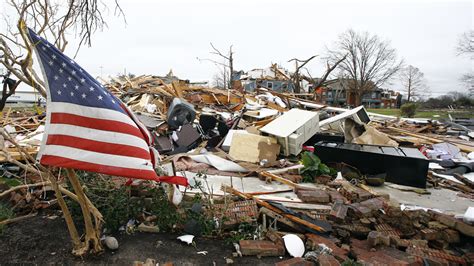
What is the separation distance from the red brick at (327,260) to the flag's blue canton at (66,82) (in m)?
2.56

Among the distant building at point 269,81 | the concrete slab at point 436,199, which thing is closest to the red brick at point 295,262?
the concrete slab at point 436,199

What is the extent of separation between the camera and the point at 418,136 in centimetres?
1088

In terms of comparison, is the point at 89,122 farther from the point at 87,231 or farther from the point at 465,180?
the point at 465,180

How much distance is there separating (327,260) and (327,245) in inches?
18.0

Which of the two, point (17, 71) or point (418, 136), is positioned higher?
point (17, 71)

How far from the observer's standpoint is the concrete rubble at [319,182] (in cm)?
383

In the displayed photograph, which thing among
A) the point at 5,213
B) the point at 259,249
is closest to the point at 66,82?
the point at 5,213

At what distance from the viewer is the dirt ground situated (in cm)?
340

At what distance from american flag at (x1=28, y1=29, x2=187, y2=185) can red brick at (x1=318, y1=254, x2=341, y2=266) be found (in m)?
1.95

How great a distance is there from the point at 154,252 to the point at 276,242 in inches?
56.7

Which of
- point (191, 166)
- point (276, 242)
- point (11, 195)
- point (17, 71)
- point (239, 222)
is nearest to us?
point (17, 71)

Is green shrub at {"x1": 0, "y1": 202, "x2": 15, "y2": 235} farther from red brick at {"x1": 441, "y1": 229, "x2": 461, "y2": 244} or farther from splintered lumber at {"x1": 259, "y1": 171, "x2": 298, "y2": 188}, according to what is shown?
red brick at {"x1": 441, "y1": 229, "x2": 461, "y2": 244}

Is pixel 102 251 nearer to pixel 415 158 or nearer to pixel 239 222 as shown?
pixel 239 222

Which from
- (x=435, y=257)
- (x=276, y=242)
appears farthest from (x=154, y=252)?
(x=435, y=257)
